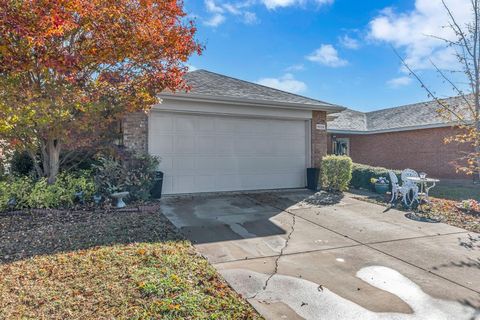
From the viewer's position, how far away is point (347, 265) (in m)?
4.11

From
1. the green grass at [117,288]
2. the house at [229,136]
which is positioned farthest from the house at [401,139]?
the green grass at [117,288]

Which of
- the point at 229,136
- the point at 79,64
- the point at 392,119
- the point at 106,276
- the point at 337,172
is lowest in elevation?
the point at 106,276

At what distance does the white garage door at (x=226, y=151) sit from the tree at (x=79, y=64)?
172 centimetres

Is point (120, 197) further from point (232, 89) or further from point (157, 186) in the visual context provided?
point (232, 89)

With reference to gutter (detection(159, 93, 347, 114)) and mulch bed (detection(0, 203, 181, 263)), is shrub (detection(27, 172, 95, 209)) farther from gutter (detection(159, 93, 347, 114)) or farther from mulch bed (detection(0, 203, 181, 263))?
gutter (detection(159, 93, 347, 114))

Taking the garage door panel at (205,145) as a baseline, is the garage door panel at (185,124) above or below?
above

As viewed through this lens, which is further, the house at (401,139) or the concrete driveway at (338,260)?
Answer: the house at (401,139)

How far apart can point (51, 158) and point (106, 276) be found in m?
4.95

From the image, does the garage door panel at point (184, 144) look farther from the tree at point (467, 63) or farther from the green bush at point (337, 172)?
the tree at point (467, 63)

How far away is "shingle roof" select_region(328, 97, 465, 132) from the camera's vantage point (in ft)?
49.9

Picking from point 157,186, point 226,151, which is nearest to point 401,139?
point 226,151

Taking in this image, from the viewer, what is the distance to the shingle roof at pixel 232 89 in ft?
30.9

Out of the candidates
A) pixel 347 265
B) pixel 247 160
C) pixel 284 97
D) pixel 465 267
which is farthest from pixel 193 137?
pixel 465 267

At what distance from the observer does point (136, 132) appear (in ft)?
27.7
